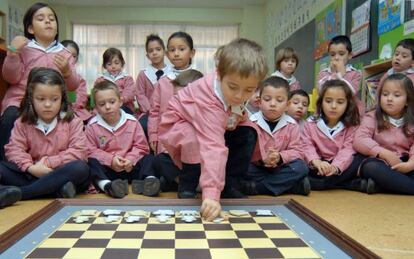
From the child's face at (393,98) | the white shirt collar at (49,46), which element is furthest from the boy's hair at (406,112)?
the white shirt collar at (49,46)

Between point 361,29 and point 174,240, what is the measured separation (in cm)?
292

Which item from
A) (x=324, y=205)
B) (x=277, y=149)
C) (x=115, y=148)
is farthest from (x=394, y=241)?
(x=115, y=148)

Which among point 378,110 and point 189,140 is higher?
point 378,110

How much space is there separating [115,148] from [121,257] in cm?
131

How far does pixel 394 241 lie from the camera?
124 centimetres

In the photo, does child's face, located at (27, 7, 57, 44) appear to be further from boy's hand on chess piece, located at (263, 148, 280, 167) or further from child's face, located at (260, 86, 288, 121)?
boy's hand on chess piece, located at (263, 148, 280, 167)

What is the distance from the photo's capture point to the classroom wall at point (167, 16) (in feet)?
23.6

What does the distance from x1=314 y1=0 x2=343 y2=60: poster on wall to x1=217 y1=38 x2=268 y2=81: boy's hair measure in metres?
2.69

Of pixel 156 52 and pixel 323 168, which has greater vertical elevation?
pixel 156 52

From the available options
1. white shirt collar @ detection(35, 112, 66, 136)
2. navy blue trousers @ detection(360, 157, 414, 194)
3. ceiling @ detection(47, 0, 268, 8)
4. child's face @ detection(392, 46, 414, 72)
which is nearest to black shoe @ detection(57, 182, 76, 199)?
white shirt collar @ detection(35, 112, 66, 136)

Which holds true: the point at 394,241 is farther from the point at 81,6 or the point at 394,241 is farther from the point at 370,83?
the point at 81,6

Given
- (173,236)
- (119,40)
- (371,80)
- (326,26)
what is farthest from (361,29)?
(119,40)

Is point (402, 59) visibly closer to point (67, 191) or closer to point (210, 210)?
point (210, 210)

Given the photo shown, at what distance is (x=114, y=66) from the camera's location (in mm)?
3602
